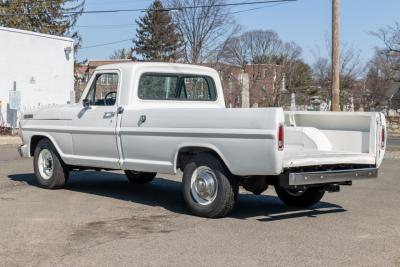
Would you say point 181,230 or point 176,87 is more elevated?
point 176,87

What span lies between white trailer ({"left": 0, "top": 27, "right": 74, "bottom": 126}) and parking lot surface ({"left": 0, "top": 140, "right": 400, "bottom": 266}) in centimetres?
1995

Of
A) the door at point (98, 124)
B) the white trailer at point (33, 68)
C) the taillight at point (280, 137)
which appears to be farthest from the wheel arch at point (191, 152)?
the white trailer at point (33, 68)

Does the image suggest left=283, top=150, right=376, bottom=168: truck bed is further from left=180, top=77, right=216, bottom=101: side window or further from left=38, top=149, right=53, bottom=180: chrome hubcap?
left=38, top=149, right=53, bottom=180: chrome hubcap

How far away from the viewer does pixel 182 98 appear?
10000 millimetres

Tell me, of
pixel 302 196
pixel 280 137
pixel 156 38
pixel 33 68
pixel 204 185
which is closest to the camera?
pixel 280 137

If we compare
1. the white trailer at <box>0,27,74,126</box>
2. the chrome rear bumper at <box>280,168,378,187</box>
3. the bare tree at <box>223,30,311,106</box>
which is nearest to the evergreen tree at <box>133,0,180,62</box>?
the bare tree at <box>223,30,311,106</box>

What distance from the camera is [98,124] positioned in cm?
953

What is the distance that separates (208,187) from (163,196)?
2301mm

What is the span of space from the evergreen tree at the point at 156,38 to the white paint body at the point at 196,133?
55.4 meters

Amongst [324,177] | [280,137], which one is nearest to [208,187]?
[280,137]

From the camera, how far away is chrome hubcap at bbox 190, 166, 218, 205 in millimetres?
8008

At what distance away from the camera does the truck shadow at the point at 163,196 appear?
8609 millimetres

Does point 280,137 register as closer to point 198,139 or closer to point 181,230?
point 198,139

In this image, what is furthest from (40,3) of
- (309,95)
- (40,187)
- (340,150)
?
(340,150)
